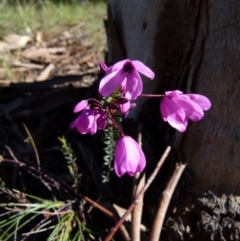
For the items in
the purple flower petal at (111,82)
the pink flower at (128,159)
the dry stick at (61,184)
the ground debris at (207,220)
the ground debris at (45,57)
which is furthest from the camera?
the ground debris at (45,57)

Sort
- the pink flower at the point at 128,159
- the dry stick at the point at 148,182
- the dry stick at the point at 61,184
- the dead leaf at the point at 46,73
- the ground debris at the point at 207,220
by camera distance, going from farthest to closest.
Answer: the dead leaf at the point at 46,73, the dry stick at the point at 61,184, the ground debris at the point at 207,220, the dry stick at the point at 148,182, the pink flower at the point at 128,159

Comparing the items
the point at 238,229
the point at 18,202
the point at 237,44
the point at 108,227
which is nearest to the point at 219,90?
the point at 237,44

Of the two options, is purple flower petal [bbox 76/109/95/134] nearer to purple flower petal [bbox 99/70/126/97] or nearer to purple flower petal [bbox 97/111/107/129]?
purple flower petal [bbox 97/111/107/129]

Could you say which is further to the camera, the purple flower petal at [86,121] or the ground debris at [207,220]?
the ground debris at [207,220]

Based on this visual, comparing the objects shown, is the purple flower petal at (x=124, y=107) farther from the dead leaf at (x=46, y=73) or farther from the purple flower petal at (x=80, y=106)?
the dead leaf at (x=46, y=73)

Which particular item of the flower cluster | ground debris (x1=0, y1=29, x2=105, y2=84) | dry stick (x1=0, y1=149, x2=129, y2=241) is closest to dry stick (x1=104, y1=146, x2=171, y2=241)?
dry stick (x1=0, y1=149, x2=129, y2=241)

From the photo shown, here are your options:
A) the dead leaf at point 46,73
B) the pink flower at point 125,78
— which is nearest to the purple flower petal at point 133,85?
the pink flower at point 125,78
